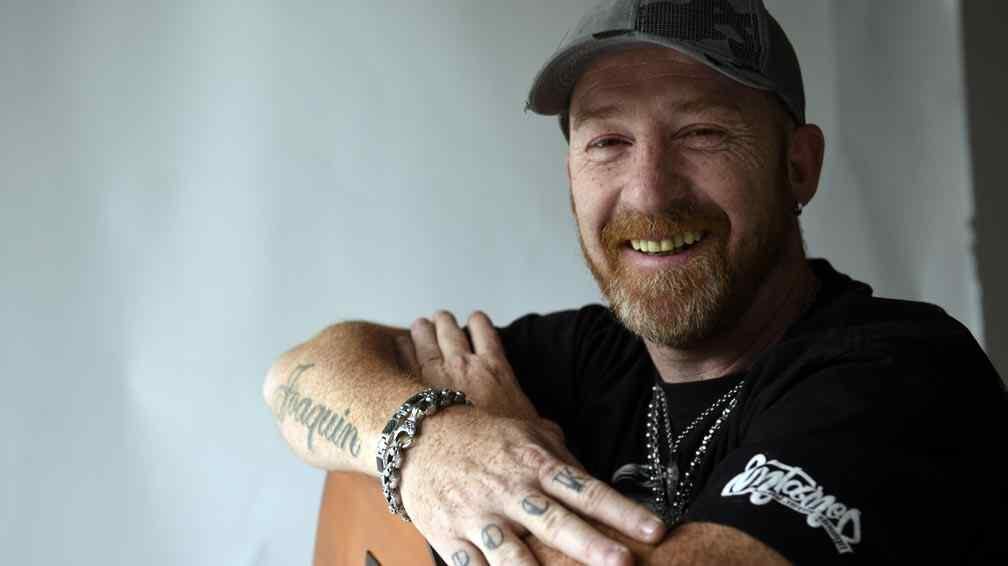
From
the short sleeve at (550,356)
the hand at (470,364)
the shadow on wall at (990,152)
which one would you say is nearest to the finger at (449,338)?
the hand at (470,364)

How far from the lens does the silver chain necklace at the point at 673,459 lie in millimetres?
1475

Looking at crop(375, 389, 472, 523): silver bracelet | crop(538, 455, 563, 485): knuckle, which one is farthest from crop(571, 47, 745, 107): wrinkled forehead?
crop(538, 455, 563, 485): knuckle

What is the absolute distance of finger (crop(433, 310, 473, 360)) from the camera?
1.74 m

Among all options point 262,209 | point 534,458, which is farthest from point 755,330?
point 262,209

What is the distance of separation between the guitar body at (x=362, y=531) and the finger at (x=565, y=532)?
0.35 metres

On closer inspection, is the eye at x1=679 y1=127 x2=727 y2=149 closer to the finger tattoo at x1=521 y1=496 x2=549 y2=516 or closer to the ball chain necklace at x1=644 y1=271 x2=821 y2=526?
the ball chain necklace at x1=644 y1=271 x2=821 y2=526

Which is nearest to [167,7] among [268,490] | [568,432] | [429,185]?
[429,185]

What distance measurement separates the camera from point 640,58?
5.22 ft

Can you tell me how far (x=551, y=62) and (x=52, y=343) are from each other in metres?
1.38

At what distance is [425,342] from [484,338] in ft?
0.38

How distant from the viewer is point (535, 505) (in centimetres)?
108

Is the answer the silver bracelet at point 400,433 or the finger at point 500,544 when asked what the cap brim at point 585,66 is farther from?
the finger at point 500,544

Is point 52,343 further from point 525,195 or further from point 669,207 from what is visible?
point 669,207

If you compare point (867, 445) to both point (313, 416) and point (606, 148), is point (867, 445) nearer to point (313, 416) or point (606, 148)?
point (606, 148)
